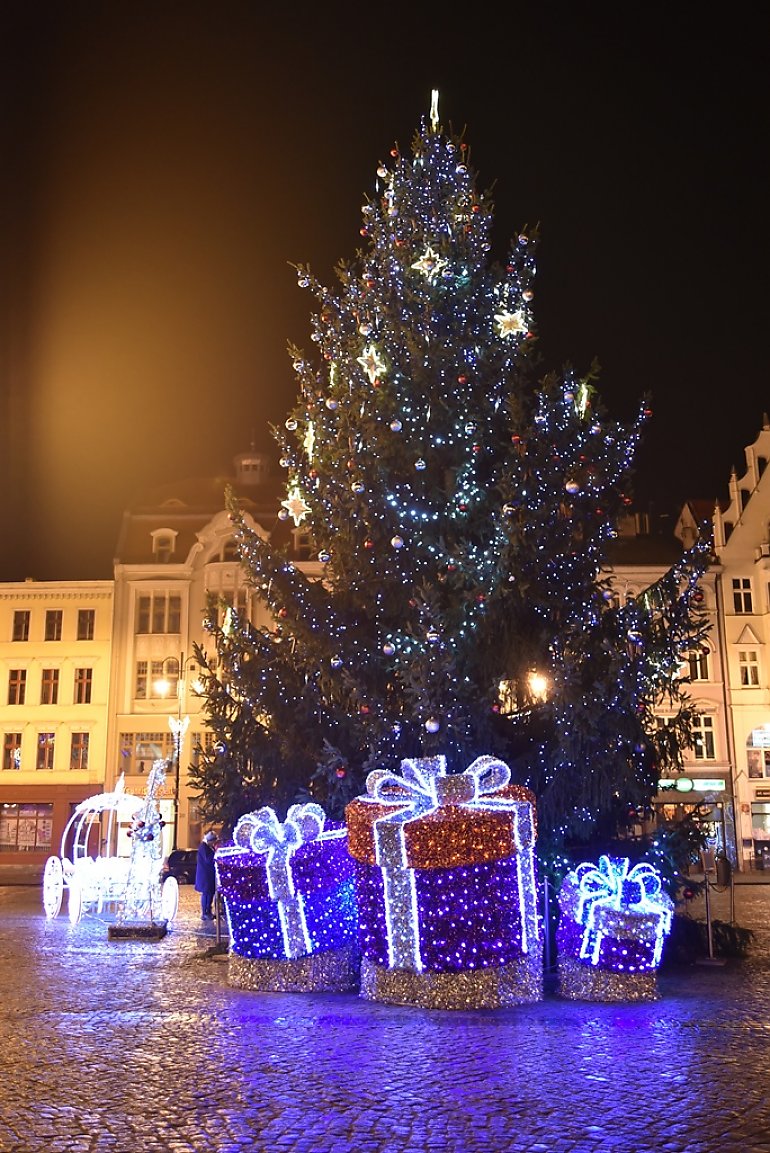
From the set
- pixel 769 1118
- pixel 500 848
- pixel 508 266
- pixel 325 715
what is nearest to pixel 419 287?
pixel 508 266

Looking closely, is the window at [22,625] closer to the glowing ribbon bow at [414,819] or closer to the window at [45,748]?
the window at [45,748]

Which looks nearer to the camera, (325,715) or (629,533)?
(325,715)

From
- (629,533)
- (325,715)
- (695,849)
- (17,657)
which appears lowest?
(695,849)

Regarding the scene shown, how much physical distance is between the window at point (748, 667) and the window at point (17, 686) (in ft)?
90.8

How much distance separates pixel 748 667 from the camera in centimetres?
4197

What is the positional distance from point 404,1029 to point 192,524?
1455 inches

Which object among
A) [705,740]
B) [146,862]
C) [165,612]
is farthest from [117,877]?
[705,740]

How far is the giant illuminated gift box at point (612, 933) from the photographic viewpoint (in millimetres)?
10961

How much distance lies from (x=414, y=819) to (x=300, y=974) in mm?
2391

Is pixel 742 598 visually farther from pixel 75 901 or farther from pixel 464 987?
pixel 464 987

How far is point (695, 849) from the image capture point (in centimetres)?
1327

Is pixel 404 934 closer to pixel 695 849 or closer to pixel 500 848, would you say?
pixel 500 848

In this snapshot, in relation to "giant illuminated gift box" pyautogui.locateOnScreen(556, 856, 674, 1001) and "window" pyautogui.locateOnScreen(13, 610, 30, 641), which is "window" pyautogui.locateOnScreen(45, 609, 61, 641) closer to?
"window" pyautogui.locateOnScreen(13, 610, 30, 641)

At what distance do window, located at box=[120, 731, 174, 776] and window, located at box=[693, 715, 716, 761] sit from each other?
1991 cm
